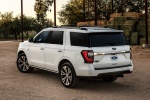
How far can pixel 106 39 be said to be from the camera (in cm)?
846

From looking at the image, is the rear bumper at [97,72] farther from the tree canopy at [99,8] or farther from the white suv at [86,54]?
the tree canopy at [99,8]

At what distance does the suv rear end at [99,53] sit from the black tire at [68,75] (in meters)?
0.19

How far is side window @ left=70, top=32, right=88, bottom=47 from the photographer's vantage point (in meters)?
8.30

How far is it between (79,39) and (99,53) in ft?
2.60

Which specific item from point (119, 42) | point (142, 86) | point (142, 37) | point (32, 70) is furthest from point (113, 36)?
point (142, 37)

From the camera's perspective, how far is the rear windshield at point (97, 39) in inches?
325

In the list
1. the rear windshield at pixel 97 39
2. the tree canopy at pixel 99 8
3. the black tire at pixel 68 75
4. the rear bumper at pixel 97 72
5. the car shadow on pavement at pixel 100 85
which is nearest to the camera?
the rear bumper at pixel 97 72

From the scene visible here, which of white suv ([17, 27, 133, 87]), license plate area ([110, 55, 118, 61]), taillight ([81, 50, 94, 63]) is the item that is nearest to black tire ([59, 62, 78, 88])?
white suv ([17, 27, 133, 87])

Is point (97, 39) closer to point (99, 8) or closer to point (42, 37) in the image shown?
point (42, 37)

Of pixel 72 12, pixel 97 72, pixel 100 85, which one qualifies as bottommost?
pixel 100 85

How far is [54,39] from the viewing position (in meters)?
9.58

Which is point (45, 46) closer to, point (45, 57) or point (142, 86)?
point (45, 57)

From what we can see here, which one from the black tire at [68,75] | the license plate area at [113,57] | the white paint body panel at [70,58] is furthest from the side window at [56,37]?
the license plate area at [113,57]

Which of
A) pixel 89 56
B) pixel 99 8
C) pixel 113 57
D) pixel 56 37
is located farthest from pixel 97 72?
pixel 99 8
